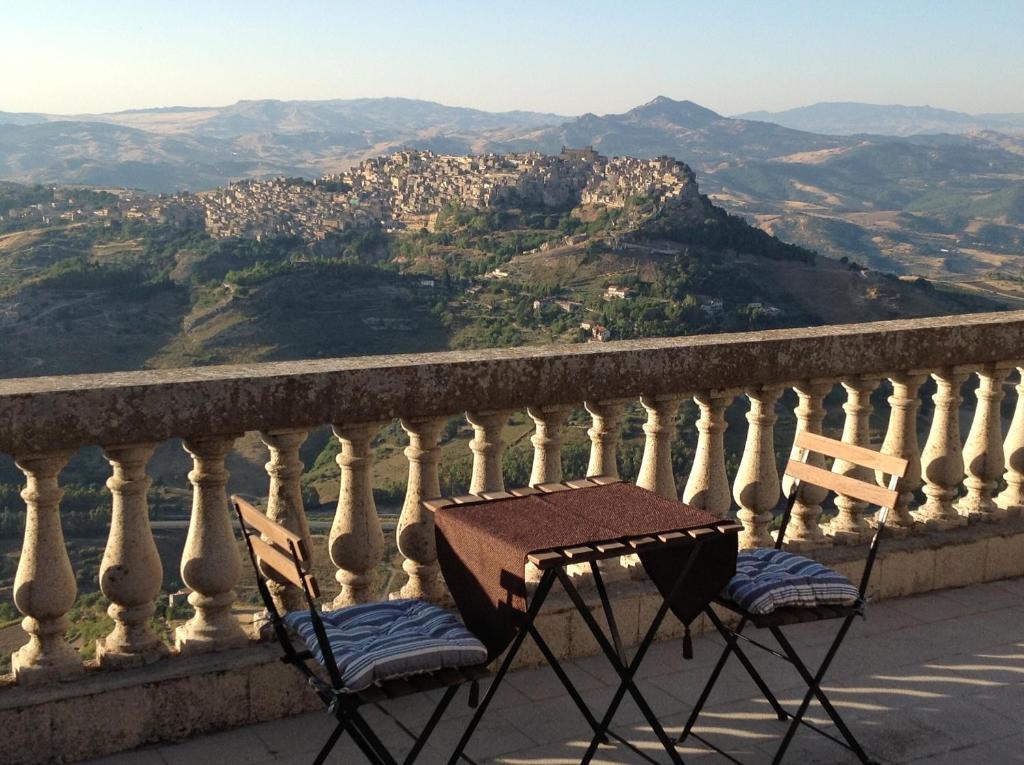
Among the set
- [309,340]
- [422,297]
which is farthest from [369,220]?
[309,340]

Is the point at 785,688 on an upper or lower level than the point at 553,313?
upper

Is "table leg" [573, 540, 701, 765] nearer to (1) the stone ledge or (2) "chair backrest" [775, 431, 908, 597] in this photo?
(2) "chair backrest" [775, 431, 908, 597]

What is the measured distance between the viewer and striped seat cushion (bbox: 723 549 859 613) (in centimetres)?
288

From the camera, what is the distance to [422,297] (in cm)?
8988

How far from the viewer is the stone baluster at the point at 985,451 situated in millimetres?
4469

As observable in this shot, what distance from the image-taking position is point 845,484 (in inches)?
124

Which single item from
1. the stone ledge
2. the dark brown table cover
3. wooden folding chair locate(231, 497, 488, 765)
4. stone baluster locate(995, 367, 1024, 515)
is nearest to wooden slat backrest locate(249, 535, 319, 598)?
wooden folding chair locate(231, 497, 488, 765)

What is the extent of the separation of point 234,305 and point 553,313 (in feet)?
83.5

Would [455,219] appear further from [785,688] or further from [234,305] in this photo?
[785,688]

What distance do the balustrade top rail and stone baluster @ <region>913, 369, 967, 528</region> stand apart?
0.41 ft

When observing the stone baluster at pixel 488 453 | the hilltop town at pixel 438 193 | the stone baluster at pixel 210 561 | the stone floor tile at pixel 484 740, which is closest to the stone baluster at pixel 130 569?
the stone baluster at pixel 210 561

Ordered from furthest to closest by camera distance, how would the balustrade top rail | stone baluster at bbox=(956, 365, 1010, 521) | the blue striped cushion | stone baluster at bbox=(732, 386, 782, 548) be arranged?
stone baluster at bbox=(956, 365, 1010, 521), stone baluster at bbox=(732, 386, 782, 548), the balustrade top rail, the blue striped cushion

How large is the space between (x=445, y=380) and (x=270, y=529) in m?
1.08

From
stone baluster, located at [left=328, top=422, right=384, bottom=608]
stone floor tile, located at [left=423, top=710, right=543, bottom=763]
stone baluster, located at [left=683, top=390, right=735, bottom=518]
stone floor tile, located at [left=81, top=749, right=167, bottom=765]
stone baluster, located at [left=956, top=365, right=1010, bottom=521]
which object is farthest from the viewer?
stone baluster, located at [left=956, top=365, right=1010, bottom=521]
